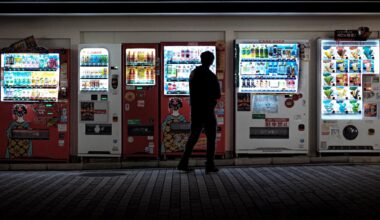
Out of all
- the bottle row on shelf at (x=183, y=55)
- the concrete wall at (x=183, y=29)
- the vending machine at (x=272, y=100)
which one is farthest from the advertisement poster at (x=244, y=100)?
the bottle row on shelf at (x=183, y=55)

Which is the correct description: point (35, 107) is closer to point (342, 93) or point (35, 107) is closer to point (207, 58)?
point (207, 58)

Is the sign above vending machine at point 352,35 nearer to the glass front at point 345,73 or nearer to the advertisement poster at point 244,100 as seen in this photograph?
the glass front at point 345,73

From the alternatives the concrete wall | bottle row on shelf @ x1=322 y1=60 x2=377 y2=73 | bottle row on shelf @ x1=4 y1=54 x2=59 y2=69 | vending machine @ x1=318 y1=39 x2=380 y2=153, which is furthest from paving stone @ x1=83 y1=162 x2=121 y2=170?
bottle row on shelf @ x1=322 y1=60 x2=377 y2=73

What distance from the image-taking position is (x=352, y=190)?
24.2ft

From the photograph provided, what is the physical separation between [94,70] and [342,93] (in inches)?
188

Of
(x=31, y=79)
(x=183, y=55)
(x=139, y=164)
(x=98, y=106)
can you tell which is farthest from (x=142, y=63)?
(x=31, y=79)

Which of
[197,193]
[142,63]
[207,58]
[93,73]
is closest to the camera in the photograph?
[197,193]

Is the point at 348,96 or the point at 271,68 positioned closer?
the point at 271,68

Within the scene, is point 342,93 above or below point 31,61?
below

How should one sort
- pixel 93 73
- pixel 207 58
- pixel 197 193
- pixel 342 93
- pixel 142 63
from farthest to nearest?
pixel 342 93
pixel 93 73
pixel 142 63
pixel 207 58
pixel 197 193

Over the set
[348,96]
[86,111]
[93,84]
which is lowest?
[86,111]

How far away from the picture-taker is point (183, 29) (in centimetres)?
1074

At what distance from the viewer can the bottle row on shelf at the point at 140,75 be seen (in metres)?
10.5
